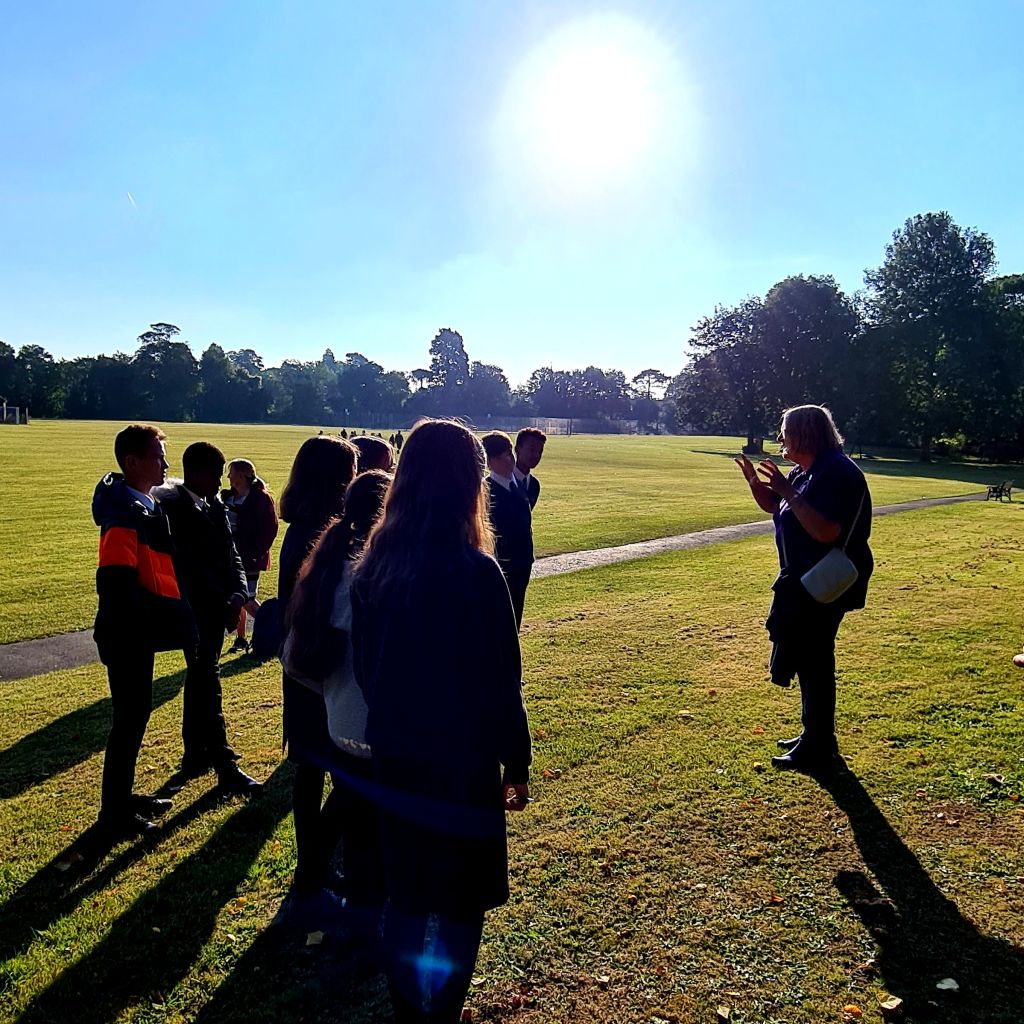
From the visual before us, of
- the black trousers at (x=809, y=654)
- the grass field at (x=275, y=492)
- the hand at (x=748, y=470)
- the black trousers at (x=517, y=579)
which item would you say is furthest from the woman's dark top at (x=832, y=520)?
the grass field at (x=275, y=492)

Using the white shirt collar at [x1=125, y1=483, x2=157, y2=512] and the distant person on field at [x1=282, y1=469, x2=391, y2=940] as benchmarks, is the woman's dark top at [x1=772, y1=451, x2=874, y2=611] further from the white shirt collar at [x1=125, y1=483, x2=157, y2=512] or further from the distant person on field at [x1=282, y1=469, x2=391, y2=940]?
the white shirt collar at [x1=125, y1=483, x2=157, y2=512]

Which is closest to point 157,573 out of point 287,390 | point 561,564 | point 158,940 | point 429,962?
point 158,940

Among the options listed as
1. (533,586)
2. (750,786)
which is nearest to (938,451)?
(533,586)

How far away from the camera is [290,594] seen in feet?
11.0

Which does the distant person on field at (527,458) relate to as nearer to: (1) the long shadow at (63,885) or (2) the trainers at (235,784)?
(2) the trainers at (235,784)

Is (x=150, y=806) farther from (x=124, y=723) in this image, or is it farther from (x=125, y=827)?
(x=124, y=723)

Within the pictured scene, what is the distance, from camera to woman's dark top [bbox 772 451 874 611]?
452 cm

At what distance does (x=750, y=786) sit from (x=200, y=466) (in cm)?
433

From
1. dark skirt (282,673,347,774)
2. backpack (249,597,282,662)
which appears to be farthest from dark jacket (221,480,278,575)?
dark skirt (282,673,347,774)

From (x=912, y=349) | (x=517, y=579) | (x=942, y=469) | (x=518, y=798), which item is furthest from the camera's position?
(x=912, y=349)

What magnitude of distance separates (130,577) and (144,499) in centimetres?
46

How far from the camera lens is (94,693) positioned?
265 inches

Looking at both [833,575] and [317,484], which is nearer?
[317,484]

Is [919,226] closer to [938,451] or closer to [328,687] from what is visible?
[938,451]
